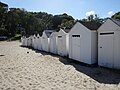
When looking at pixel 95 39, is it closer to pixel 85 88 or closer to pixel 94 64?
pixel 94 64

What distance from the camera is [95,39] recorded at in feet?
48.0

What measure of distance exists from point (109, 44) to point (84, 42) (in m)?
2.89

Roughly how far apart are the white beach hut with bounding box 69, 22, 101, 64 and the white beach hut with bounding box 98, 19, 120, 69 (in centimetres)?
77

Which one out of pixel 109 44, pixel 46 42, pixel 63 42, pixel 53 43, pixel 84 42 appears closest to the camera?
pixel 109 44

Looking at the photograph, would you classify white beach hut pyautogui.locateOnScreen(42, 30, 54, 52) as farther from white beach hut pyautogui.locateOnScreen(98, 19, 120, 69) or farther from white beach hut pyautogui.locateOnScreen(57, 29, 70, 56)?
white beach hut pyautogui.locateOnScreen(98, 19, 120, 69)

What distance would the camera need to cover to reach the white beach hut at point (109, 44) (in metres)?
12.3

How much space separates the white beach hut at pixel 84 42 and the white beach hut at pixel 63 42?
8.21 feet

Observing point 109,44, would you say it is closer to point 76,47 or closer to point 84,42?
point 84,42

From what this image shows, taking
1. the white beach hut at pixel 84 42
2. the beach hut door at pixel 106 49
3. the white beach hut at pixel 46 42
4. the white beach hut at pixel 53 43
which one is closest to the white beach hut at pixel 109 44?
the beach hut door at pixel 106 49

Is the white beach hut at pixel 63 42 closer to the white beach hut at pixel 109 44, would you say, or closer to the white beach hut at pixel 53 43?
the white beach hut at pixel 53 43

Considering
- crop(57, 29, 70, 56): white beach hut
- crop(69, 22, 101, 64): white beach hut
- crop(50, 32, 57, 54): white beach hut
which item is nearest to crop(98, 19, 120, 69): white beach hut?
crop(69, 22, 101, 64): white beach hut

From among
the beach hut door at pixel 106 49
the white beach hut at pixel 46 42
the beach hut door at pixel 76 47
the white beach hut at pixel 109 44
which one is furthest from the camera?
the white beach hut at pixel 46 42

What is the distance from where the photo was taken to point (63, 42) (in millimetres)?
21297

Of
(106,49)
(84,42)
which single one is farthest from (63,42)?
(106,49)
